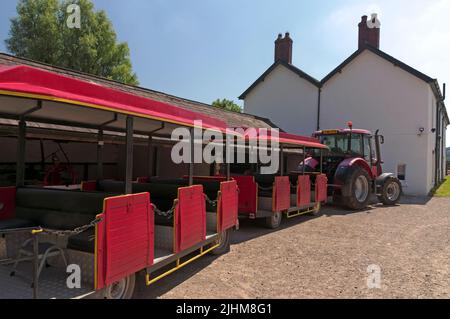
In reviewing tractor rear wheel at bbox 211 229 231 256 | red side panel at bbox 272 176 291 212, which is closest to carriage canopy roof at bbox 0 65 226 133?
tractor rear wheel at bbox 211 229 231 256

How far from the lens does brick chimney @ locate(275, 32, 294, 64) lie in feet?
71.1

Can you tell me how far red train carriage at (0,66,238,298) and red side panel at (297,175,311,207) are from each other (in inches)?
153

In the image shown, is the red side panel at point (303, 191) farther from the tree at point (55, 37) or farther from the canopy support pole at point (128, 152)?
the tree at point (55, 37)

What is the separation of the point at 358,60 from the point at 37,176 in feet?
52.5

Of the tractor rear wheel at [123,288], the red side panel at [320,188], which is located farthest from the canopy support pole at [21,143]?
the red side panel at [320,188]

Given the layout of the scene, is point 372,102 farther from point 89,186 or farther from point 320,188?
point 89,186

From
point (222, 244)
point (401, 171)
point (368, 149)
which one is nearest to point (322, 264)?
point (222, 244)

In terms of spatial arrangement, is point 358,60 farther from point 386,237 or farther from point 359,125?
point 386,237

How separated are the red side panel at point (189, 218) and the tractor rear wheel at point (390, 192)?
964cm

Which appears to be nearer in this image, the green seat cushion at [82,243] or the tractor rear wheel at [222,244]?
the green seat cushion at [82,243]

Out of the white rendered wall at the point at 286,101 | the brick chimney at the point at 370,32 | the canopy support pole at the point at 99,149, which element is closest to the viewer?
the canopy support pole at the point at 99,149

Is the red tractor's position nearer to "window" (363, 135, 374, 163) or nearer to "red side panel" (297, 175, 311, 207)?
"window" (363, 135, 374, 163)

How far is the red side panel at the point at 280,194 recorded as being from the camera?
7.87 metres
